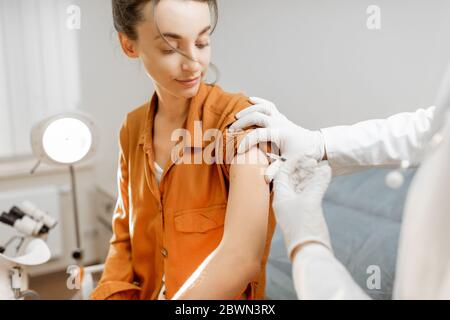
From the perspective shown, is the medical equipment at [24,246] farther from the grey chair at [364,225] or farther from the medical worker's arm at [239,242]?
the grey chair at [364,225]

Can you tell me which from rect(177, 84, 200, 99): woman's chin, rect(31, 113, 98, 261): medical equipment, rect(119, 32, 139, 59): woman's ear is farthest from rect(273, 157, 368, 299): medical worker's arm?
rect(31, 113, 98, 261): medical equipment

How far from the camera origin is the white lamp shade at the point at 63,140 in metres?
1.25

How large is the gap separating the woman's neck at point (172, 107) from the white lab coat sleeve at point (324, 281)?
0.44m

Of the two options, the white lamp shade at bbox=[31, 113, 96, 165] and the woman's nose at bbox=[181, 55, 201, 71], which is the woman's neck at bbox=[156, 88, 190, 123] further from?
the white lamp shade at bbox=[31, 113, 96, 165]

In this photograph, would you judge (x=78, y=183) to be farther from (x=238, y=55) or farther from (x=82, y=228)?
(x=238, y=55)

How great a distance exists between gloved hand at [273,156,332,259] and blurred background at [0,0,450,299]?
0.49 feet

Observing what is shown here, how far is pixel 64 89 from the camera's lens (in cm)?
128

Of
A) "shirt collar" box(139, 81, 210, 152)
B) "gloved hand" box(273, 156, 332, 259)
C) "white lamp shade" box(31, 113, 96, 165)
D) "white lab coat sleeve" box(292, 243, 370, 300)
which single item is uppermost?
"shirt collar" box(139, 81, 210, 152)

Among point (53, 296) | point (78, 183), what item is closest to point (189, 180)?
point (78, 183)

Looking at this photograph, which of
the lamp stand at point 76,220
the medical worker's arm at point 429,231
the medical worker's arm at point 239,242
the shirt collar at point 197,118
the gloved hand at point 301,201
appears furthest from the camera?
the lamp stand at point 76,220

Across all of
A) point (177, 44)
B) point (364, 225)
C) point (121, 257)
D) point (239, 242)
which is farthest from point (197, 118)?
point (364, 225)

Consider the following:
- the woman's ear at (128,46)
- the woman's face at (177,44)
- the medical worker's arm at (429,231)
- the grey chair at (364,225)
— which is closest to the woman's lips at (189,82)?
the woman's face at (177,44)

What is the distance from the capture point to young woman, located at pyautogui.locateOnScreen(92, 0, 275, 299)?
989 mm

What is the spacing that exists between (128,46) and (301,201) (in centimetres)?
48
